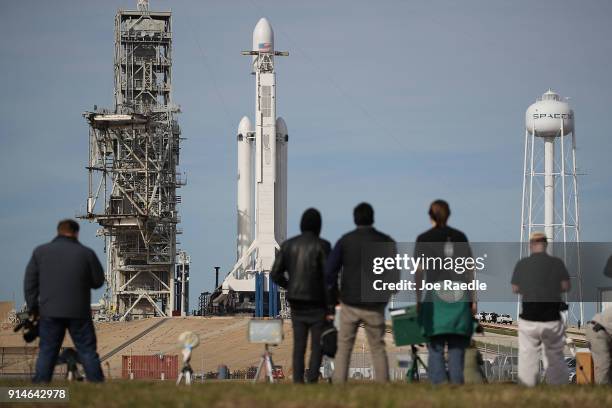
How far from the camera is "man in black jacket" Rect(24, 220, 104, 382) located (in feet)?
45.3

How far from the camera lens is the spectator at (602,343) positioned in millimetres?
16281

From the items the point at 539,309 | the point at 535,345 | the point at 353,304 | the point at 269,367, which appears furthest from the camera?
the point at 269,367

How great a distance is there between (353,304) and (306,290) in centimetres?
58

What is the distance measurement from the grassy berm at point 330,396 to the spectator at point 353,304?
2.62 feet

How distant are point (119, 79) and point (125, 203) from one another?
9314mm

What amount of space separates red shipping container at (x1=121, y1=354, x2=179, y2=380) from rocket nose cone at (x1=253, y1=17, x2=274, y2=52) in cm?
3299

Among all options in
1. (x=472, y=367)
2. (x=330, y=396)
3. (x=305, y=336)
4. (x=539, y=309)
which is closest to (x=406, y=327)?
(x=305, y=336)

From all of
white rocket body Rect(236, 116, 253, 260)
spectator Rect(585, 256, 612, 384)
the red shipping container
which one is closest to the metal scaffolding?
white rocket body Rect(236, 116, 253, 260)

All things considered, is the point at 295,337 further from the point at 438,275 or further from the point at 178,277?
the point at 178,277

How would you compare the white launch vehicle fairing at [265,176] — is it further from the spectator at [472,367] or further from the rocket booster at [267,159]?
the spectator at [472,367]

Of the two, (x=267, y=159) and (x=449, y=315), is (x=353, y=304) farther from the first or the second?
(x=267, y=159)

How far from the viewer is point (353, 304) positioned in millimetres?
13641

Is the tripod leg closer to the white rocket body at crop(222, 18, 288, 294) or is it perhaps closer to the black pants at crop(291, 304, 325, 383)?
the black pants at crop(291, 304, 325, 383)

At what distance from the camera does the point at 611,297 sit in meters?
27.9
